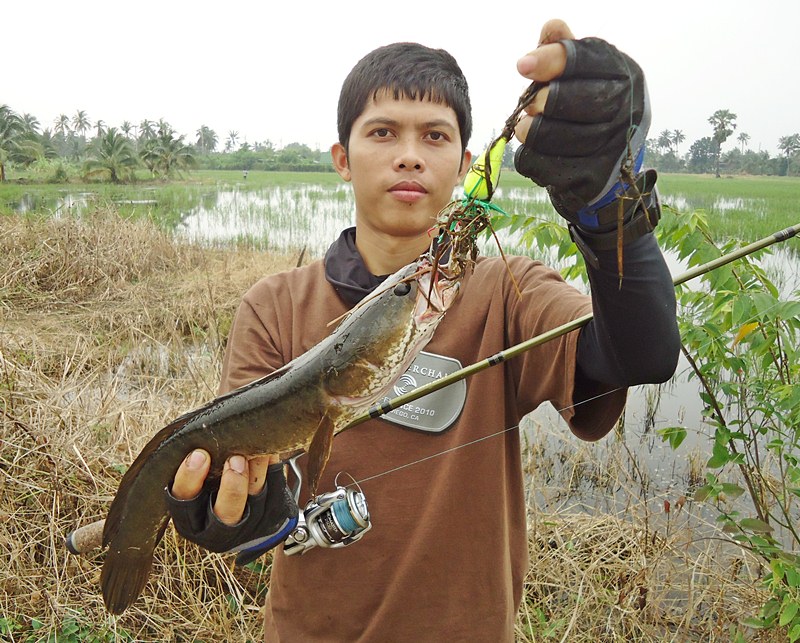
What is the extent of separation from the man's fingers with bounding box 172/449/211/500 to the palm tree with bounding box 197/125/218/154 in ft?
289

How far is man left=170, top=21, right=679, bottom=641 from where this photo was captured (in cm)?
158

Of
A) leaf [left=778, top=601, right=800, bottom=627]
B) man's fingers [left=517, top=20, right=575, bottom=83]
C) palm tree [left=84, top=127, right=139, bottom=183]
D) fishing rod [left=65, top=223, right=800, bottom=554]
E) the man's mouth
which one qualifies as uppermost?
palm tree [left=84, top=127, right=139, bottom=183]

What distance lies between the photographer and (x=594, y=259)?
4.21 feet

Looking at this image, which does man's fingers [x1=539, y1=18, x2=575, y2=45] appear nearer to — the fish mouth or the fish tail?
the fish mouth

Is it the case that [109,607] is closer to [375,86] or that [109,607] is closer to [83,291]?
[375,86]

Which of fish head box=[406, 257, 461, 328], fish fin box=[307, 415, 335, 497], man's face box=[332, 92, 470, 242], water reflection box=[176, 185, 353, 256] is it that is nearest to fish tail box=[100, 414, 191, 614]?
fish fin box=[307, 415, 335, 497]

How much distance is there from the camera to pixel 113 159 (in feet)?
121

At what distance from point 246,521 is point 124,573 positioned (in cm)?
54

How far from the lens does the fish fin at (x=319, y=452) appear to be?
1.50m

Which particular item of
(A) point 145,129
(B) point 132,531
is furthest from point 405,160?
(A) point 145,129

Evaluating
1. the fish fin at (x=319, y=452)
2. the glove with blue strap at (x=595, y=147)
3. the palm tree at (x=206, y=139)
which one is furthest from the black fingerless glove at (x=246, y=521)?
the palm tree at (x=206, y=139)

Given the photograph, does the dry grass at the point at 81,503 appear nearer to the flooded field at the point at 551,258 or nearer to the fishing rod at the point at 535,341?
the flooded field at the point at 551,258

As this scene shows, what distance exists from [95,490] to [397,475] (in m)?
2.43

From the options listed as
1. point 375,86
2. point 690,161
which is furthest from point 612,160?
point 690,161
